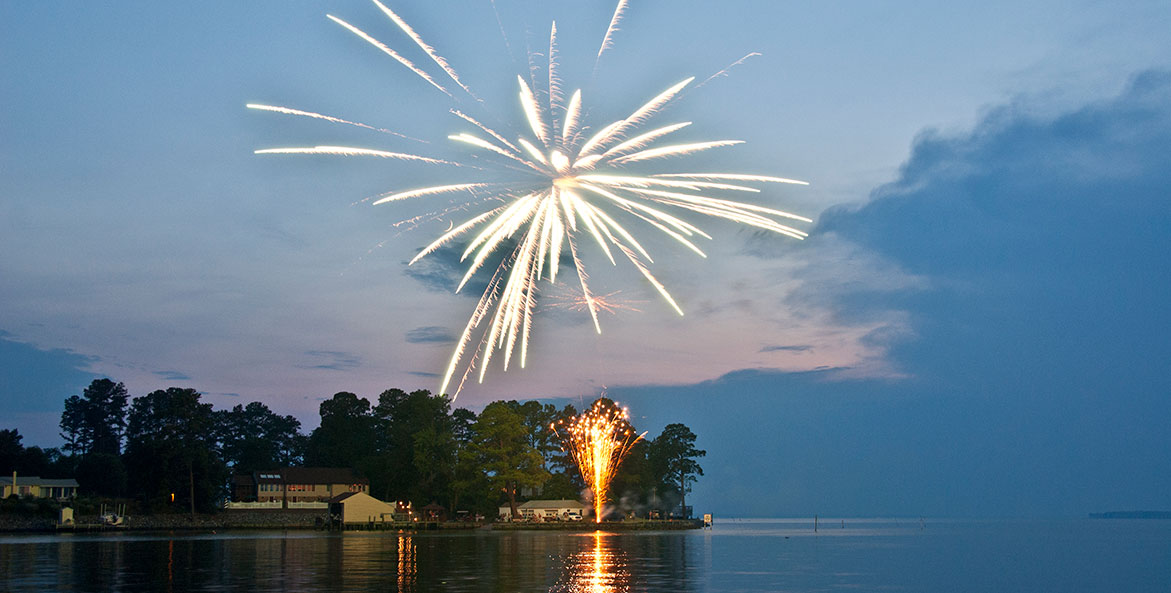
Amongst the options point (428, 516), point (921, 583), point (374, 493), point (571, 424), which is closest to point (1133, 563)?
point (921, 583)

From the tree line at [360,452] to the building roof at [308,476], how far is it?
429 cm

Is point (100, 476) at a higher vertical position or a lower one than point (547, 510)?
higher

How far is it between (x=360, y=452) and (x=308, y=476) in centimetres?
1633

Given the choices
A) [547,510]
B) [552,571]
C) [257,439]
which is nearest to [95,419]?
[257,439]

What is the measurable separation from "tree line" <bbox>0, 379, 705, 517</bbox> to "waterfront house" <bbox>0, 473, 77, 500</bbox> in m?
3.28

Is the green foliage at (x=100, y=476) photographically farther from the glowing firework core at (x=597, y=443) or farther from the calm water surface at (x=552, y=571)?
the calm water surface at (x=552, y=571)

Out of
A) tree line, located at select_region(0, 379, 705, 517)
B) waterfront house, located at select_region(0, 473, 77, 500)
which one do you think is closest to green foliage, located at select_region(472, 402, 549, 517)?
tree line, located at select_region(0, 379, 705, 517)

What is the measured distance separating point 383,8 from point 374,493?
126735 millimetres

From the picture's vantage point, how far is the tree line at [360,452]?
124062 millimetres

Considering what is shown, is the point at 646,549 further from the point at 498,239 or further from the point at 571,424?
the point at 571,424

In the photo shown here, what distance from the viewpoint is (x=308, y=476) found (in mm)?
145125

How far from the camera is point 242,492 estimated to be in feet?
478

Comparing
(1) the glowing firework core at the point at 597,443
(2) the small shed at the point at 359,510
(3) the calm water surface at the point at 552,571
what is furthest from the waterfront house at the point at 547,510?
(3) the calm water surface at the point at 552,571

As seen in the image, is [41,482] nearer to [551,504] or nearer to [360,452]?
[360,452]
